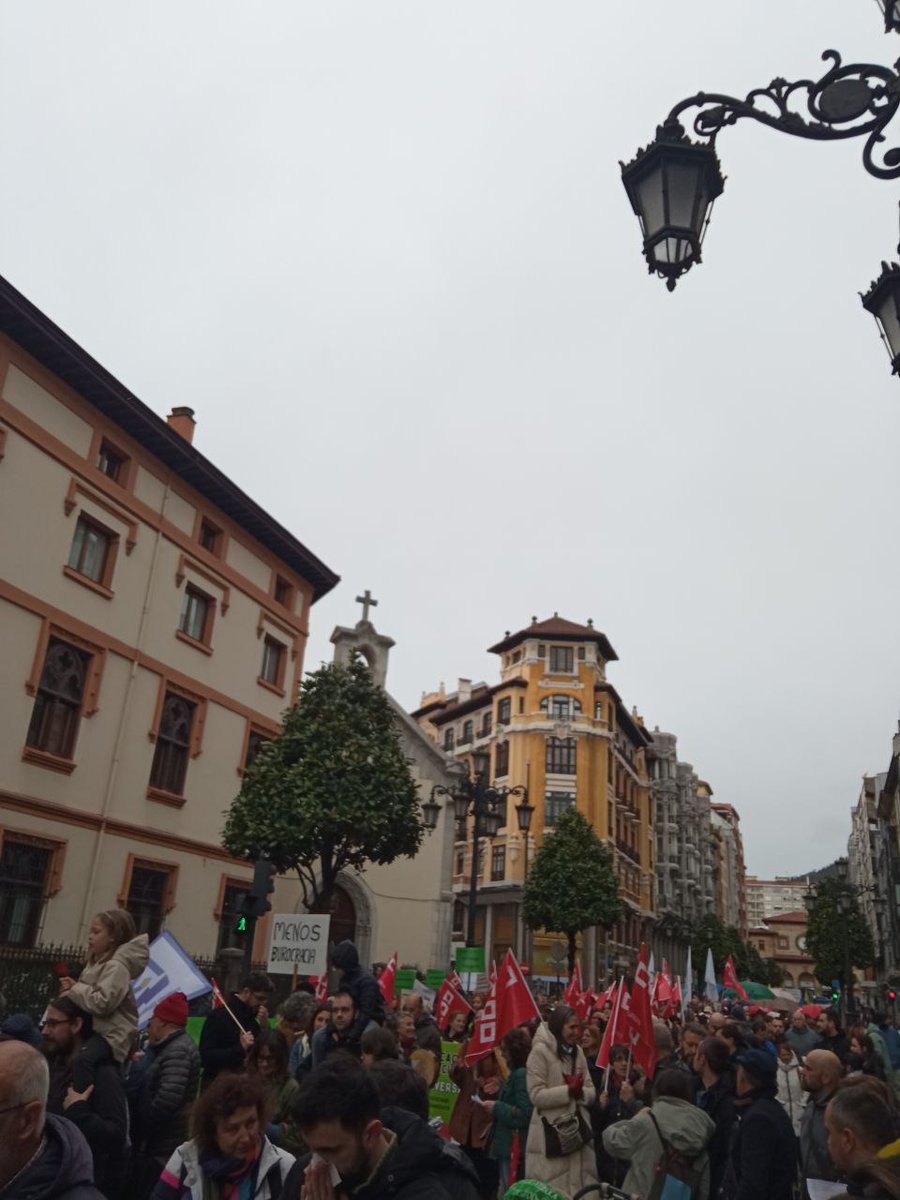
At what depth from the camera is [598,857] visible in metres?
40.3

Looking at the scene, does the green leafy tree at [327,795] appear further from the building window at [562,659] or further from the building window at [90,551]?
the building window at [562,659]

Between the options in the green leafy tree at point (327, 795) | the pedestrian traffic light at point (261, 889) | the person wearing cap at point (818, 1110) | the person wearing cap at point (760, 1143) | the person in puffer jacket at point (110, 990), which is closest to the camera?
the person in puffer jacket at point (110, 990)

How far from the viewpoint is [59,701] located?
20.0m

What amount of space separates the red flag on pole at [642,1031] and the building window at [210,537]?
19135 mm

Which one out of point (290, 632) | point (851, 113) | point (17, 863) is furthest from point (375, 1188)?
point (290, 632)

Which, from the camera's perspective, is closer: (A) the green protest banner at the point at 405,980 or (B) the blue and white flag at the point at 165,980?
(B) the blue and white flag at the point at 165,980

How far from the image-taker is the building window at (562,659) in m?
58.8

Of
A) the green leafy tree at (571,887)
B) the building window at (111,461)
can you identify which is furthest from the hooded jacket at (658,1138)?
the green leafy tree at (571,887)

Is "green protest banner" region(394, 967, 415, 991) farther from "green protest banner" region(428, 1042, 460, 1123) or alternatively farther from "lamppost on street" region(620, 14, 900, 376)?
"lamppost on street" region(620, 14, 900, 376)

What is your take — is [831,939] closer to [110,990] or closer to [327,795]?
[327,795]

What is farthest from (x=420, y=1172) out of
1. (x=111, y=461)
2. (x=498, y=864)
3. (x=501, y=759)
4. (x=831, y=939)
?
(x=831, y=939)

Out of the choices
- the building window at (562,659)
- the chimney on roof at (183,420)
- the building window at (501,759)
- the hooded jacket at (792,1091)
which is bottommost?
the hooded jacket at (792,1091)

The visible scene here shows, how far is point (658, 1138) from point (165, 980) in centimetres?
473

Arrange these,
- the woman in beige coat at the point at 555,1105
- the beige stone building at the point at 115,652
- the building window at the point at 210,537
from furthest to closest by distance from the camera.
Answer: the building window at the point at 210,537, the beige stone building at the point at 115,652, the woman in beige coat at the point at 555,1105
